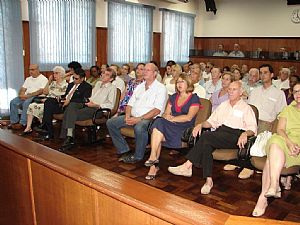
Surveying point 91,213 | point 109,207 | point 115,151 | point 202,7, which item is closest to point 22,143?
point 91,213

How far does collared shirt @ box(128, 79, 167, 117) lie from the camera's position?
13.6ft

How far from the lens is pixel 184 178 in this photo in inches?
149

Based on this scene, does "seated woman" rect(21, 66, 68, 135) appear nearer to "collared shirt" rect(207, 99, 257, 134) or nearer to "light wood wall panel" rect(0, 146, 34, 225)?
"collared shirt" rect(207, 99, 257, 134)

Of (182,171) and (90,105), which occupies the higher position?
(90,105)

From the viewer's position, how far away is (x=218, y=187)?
3551mm

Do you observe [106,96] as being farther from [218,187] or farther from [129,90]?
[218,187]

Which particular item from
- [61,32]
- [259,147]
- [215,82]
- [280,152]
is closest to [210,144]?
[259,147]

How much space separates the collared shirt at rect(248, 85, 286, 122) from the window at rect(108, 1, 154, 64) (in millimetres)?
5447

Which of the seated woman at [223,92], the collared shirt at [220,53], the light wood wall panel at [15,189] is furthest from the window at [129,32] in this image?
the light wood wall panel at [15,189]

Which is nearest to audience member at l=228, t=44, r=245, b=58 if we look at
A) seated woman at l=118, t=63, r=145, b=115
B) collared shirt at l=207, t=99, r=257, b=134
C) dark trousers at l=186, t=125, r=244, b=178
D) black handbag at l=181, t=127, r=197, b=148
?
seated woman at l=118, t=63, r=145, b=115

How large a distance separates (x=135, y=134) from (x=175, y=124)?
53 centimetres

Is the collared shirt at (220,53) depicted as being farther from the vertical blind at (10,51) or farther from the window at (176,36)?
the vertical blind at (10,51)

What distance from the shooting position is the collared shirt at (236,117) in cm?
339

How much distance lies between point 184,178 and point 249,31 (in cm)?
871
